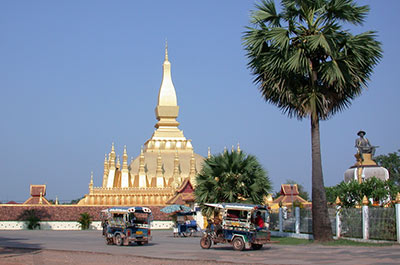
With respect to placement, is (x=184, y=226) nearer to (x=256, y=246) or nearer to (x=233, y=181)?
(x=233, y=181)

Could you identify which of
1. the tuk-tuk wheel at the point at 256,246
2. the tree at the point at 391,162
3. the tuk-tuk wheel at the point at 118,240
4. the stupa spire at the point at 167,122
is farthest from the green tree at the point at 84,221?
the tree at the point at 391,162

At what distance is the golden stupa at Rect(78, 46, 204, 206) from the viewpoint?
51906 mm

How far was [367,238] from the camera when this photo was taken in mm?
22734

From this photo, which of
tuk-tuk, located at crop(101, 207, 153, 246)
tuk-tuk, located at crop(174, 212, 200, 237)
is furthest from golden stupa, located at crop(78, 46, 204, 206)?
tuk-tuk, located at crop(101, 207, 153, 246)

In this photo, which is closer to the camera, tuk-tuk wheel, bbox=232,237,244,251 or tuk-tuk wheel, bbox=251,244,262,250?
tuk-tuk wheel, bbox=232,237,244,251

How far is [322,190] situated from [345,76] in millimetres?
4345

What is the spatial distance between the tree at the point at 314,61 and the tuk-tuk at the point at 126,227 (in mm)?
6810

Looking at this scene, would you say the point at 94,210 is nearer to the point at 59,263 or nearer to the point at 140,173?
the point at 140,173

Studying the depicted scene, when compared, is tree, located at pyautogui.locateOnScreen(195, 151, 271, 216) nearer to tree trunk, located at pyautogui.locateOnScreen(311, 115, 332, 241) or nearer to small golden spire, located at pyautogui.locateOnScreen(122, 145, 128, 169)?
tree trunk, located at pyautogui.locateOnScreen(311, 115, 332, 241)

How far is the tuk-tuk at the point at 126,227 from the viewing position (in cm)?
2347

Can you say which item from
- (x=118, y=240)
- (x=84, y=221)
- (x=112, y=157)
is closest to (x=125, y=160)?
(x=112, y=157)

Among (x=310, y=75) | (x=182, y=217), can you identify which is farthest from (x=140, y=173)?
(x=310, y=75)

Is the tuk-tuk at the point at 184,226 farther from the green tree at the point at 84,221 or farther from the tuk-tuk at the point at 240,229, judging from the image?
the green tree at the point at 84,221

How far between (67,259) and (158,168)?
37.6 meters
